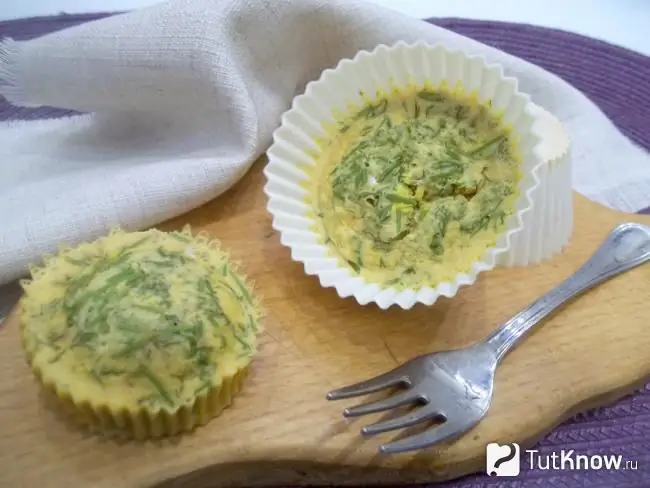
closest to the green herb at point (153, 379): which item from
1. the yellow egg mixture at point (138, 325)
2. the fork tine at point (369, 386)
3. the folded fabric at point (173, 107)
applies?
the yellow egg mixture at point (138, 325)

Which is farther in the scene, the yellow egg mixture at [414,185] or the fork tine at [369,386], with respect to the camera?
the yellow egg mixture at [414,185]

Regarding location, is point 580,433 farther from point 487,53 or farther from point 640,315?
point 487,53

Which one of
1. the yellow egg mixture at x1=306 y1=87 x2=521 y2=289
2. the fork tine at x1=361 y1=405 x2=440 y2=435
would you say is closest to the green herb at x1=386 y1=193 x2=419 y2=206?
the yellow egg mixture at x1=306 y1=87 x2=521 y2=289

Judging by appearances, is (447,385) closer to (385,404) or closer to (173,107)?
(385,404)


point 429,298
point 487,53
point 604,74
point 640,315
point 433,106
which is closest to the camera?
point 429,298

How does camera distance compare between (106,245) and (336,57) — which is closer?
(106,245)

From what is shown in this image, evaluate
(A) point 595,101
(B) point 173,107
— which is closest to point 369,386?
(B) point 173,107

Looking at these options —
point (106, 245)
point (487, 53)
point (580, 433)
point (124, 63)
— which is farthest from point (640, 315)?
point (124, 63)

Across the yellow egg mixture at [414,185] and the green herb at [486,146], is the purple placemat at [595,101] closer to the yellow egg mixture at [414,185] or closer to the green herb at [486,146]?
the yellow egg mixture at [414,185]
